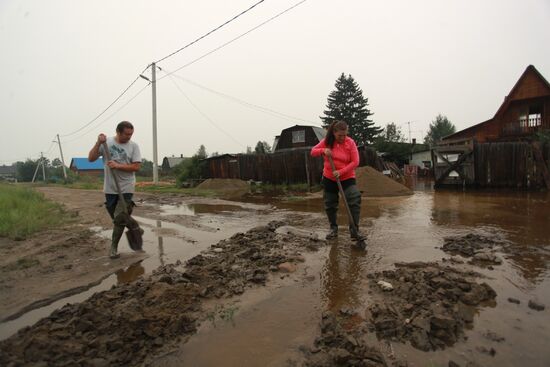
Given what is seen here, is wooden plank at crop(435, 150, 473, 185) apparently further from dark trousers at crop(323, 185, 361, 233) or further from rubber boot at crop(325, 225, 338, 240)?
rubber boot at crop(325, 225, 338, 240)

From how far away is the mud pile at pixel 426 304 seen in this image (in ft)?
6.40

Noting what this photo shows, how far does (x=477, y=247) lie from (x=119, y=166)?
4410 mm

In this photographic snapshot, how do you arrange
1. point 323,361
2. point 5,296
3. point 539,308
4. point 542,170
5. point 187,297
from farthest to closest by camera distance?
point 542,170 < point 5,296 < point 187,297 < point 539,308 < point 323,361

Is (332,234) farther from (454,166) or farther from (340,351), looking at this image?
(454,166)

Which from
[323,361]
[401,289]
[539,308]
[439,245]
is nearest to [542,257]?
[439,245]

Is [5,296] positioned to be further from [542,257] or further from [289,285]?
[542,257]

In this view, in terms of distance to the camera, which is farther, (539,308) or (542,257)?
(542,257)

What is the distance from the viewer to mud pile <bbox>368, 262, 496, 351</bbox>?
6.40 ft

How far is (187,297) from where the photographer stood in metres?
2.44

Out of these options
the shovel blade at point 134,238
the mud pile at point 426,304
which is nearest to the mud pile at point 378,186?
the mud pile at point 426,304

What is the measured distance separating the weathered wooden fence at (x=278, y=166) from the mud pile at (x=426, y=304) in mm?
11742

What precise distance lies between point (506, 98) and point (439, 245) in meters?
23.1

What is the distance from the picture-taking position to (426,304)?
89.0 inches

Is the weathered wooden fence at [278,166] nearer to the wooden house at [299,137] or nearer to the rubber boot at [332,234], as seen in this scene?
the rubber boot at [332,234]
